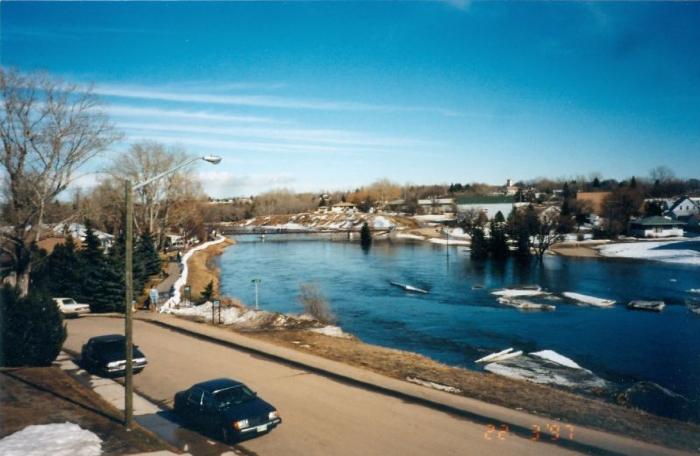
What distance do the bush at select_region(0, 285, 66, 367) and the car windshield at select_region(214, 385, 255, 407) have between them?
345 inches

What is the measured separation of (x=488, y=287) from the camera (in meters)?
49.6

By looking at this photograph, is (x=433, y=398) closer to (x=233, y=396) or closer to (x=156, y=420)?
(x=233, y=396)

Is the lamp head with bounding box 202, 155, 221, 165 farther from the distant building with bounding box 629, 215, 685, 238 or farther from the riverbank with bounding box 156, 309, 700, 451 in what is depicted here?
the distant building with bounding box 629, 215, 685, 238

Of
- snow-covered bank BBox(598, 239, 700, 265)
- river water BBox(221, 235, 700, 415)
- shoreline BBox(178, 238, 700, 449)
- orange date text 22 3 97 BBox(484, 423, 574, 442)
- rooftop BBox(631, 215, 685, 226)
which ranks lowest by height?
river water BBox(221, 235, 700, 415)

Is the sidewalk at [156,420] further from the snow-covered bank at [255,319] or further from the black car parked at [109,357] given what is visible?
the snow-covered bank at [255,319]

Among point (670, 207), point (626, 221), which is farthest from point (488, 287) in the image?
point (670, 207)

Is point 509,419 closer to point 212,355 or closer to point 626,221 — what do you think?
point 212,355

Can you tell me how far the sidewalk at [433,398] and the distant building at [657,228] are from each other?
96.1m

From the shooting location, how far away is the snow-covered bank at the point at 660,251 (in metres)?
71.5

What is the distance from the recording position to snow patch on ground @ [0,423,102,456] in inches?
408

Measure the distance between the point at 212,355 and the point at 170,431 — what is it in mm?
7393

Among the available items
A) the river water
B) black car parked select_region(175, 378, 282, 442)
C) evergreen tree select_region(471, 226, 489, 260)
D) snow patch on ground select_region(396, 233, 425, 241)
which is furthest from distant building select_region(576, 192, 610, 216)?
black car parked select_region(175, 378, 282, 442)

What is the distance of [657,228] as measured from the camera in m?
98.7

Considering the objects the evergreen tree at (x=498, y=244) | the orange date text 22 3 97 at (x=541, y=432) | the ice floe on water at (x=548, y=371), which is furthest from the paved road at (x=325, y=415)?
the evergreen tree at (x=498, y=244)
